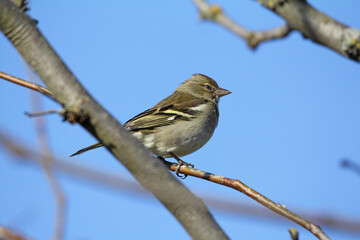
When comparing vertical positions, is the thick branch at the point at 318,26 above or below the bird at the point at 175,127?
below

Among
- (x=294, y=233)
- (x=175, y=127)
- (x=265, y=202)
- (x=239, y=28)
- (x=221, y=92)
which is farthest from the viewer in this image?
(x=221, y=92)

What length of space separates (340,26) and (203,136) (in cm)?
391

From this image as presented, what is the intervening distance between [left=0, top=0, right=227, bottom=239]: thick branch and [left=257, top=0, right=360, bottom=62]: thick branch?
51.7 inches

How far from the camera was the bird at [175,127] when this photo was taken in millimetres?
6219

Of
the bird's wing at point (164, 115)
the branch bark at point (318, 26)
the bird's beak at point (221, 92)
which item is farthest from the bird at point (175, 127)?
→ the branch bark at point (318, 26)

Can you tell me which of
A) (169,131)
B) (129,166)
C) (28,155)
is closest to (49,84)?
(28,155)

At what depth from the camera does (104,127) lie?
2.05 m

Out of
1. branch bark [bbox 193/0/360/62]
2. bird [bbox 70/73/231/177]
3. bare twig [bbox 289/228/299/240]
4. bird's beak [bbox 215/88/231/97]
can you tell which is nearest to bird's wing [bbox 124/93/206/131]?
bird [bbox 70/73/231/177]

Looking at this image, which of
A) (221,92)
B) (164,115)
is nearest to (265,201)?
(164,115)

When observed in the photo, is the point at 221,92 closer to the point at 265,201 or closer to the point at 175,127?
the point at 175,127

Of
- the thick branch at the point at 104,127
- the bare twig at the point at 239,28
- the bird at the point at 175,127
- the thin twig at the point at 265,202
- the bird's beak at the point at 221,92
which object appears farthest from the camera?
the bird's beak at the point at 221,92

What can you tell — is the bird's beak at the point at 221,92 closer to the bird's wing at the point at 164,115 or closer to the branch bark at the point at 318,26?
the bird's wing at the point at 164,115

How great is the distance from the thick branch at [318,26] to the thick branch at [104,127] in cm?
131

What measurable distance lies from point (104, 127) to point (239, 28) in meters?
1.63
